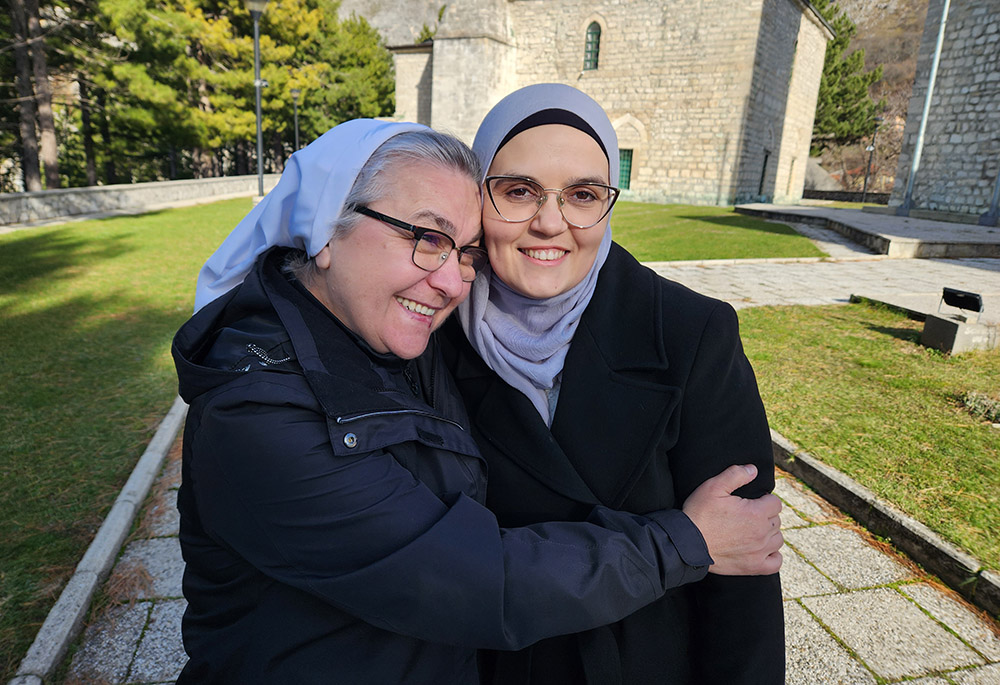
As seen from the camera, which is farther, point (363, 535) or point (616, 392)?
point (616, 392)

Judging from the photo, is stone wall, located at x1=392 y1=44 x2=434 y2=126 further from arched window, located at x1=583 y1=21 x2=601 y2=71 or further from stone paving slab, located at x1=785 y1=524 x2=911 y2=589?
stone paving slab, located at x1=785 y1=524 x2=911 y2=589

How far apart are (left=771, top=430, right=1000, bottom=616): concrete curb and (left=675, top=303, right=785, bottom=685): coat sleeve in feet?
5.85

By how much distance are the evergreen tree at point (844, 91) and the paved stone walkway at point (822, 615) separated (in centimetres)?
4478

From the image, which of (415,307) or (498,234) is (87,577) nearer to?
(415,307)

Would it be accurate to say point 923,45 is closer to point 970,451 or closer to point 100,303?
point 970,451

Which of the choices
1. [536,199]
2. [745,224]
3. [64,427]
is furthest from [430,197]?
[745,224]

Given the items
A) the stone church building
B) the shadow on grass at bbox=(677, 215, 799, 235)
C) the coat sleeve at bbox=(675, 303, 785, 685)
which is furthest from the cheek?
the stone church building

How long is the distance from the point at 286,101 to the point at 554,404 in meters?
37.6

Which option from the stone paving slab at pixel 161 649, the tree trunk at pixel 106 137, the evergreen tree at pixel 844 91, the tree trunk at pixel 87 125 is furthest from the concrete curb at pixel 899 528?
the evergreen tree at pixel 844 91

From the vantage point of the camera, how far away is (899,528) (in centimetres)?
342

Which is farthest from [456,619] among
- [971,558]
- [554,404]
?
[971,558]

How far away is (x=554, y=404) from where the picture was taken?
1781 millimetres

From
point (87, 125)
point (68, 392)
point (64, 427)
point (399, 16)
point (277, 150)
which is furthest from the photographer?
point (399, 16)

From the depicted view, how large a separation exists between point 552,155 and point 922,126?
2563cm
